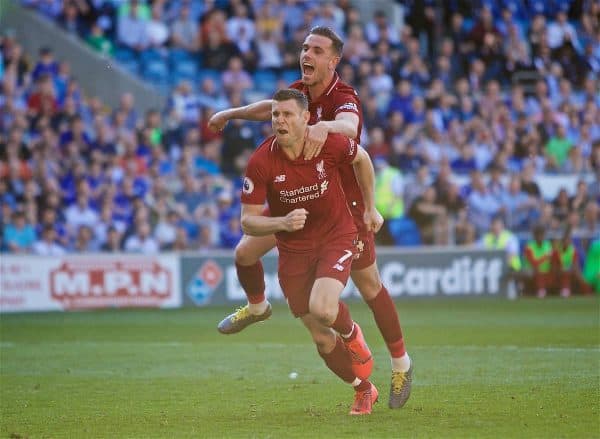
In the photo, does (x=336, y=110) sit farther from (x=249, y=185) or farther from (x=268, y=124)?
(x=268, y=124)

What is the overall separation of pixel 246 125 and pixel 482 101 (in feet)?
17.2

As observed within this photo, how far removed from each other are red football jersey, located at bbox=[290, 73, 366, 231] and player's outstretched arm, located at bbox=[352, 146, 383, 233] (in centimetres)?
15

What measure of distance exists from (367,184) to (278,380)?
2.47 metres

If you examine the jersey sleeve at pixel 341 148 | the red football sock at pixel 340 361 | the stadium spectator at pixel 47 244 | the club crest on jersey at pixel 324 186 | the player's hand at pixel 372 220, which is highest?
the jersey sleeve at pixel 341 148

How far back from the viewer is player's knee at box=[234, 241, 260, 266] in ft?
31.4

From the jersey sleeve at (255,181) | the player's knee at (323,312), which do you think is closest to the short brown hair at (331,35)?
the jersey sleeve at (255,181)

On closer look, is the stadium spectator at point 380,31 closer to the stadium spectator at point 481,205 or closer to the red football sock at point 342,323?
the stadium spectator at point 481,205

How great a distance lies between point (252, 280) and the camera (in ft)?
32.3

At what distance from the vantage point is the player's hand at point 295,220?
26.6 feet

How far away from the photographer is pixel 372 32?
25156 mm

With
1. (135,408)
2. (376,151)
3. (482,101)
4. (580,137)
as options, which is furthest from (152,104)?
(135,408)

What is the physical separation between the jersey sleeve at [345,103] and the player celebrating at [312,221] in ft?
1.38

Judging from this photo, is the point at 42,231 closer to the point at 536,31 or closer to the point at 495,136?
the point at 495,136

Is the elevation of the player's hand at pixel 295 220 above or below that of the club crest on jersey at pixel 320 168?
below
